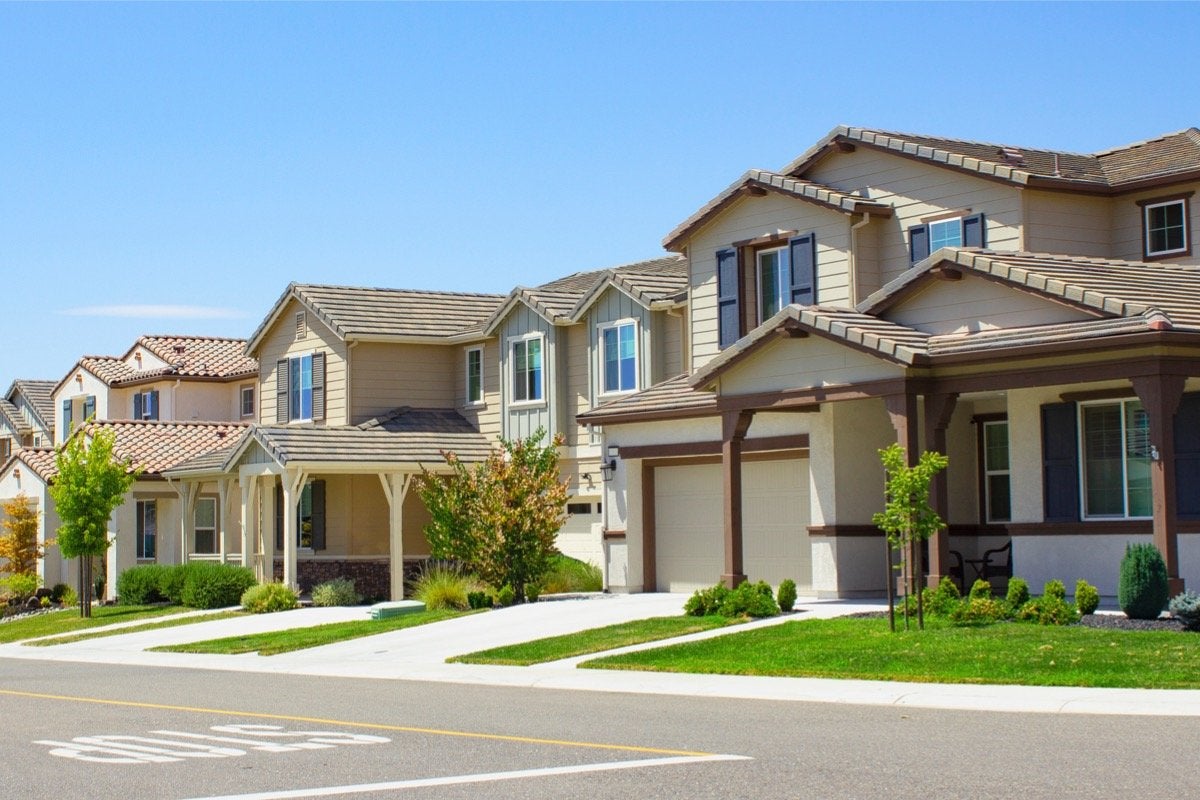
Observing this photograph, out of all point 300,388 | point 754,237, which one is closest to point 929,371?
point 754,237

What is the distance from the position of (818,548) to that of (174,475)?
64.2 feet

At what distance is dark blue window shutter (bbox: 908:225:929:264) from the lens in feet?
91.4

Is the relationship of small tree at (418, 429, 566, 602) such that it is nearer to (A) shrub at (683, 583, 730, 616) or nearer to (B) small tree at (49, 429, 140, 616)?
(A) shrub at (683, 583, 730, 616)

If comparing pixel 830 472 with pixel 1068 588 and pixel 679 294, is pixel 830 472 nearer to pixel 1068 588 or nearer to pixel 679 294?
pixel 1068 588

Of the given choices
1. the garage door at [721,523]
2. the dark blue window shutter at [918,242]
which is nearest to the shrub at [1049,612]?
the garage door at [721,523]

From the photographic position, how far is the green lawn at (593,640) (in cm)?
2223

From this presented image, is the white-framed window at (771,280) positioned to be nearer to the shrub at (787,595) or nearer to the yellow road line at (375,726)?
the shrub at (787,595)

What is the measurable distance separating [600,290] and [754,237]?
5119 mm

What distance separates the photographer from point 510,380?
37406 millimetres

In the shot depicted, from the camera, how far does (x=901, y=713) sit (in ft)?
49.6

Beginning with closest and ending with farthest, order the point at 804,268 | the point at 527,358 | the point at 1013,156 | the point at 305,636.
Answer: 1. the point at 305,636
2. the point at 1013,156
3. the point at 804,268
4. the point at 527,358

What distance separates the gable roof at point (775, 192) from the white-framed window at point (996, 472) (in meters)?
4.35

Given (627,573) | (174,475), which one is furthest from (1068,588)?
(174,475)

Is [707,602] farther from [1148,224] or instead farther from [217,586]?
[217,586]
